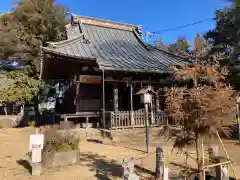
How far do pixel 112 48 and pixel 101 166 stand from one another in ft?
32.1

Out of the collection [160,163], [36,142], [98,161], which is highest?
[36,142]

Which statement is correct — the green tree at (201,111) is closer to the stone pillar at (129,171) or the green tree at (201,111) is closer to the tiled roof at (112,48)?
the stone pillar at (129,171)

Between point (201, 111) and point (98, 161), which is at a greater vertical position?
A: point (201, 111)

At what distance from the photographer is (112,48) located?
14.8 metres

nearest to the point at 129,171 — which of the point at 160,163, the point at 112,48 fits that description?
the point at 160,163

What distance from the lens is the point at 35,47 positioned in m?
23.0

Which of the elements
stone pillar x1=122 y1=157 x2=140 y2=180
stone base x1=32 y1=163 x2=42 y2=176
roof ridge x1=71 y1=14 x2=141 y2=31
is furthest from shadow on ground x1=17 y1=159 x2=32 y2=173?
roof ridge x1=71 y1=14 x2=141 y2=31

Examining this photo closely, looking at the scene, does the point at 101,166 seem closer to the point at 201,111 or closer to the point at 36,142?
the point at 36,142

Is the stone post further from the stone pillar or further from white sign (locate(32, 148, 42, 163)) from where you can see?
white sign (locate(32, 148, 42, 163))

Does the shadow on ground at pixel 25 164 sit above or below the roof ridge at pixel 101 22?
below

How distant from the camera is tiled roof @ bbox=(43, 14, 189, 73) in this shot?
39.9ft

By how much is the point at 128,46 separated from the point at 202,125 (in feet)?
42.0

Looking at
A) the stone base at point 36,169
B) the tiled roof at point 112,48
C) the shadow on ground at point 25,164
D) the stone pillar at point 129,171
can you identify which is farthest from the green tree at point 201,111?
the tiled roof at point 112,48

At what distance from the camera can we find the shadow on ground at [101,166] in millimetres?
5473
